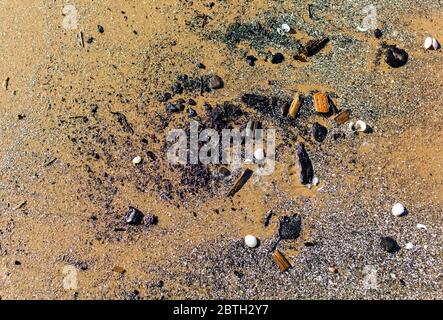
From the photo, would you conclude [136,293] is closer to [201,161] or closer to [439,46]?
[201,161]

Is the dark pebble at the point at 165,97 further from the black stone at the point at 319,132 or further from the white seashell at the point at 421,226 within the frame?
the white seashell at the point at 421,226

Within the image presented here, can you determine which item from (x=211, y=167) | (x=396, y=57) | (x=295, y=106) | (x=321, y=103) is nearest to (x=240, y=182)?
(x=211, y=167)

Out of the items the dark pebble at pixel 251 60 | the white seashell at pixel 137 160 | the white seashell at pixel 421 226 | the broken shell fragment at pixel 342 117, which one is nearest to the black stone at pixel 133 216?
the white seashell at pixel 137 160

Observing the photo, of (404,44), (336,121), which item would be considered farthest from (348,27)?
(336,121)

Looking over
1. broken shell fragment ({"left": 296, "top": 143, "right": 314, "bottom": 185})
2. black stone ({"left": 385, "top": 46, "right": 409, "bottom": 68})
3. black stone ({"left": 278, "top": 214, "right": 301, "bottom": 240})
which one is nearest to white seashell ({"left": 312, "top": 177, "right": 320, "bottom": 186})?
broken shell fragment ({"left": 296, "top": 143, "right": 314, "bottom": 185})

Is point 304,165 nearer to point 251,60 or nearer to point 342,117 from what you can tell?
point 342,117
